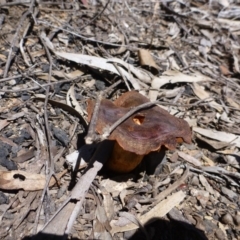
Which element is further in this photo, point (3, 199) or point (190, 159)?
point (190, 159)

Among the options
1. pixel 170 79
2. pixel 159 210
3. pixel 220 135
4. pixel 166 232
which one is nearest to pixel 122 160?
pixel 159 210

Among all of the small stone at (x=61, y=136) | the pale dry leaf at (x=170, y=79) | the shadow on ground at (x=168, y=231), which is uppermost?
the pale dry leaf at (x=170, y=79)

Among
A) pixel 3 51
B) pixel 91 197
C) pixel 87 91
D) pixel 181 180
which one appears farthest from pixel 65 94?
pixel 181 180

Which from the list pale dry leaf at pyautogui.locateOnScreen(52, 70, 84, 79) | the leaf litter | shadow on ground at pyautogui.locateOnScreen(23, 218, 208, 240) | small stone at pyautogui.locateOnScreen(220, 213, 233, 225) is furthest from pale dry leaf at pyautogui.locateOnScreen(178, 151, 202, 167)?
pale dry leaf at pyautogui.locateOnScreen(52, 70, 84, 79)

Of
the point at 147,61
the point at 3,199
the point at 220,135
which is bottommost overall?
the point at 3,199

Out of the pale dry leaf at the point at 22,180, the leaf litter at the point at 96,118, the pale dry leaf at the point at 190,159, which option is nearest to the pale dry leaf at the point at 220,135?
the leaf litter at the point at 96,118

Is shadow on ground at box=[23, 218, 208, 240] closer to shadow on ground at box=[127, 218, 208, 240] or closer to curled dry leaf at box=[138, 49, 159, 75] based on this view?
shadow on ground at box=[127, 218, 208, 240]

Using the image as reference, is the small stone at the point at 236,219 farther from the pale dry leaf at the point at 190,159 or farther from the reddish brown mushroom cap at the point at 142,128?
the reddish brown mushroom cap at the point at 142,128

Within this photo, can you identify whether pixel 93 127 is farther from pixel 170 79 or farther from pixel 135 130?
pixel 170 79
